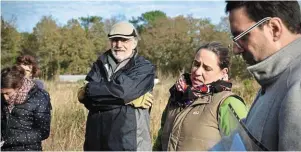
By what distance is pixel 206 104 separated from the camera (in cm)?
279

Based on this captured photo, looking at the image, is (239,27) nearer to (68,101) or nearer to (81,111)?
(81,111)

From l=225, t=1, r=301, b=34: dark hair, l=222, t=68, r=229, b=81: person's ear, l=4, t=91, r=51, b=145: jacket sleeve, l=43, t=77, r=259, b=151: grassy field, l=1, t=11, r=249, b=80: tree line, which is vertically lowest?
l=43, t=77, r=259, b=151: grassy field

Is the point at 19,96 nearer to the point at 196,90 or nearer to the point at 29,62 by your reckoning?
the point at 29,62

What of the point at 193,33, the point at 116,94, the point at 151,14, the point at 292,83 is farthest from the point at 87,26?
the point at 292,83

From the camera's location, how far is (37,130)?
379 cm

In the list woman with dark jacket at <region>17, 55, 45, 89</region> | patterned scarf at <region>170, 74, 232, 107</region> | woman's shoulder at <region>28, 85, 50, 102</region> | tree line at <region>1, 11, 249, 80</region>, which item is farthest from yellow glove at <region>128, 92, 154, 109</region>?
tree line at <region>1, 11, 249, 80</region>

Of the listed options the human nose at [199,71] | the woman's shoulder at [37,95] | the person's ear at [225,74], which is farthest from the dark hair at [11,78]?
the person's ear at [225,74]

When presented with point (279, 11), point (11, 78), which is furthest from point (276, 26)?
point (11, 78)

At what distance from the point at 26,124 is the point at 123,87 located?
0.88 m

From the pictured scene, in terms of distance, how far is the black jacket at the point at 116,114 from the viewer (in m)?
3.58

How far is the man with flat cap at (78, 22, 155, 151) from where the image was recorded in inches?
141

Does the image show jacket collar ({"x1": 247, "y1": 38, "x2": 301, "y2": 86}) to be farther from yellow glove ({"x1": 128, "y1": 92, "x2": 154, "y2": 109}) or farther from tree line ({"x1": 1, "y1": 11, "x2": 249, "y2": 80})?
tree line ({"x1": 1, "y1": 11, "x2": 249, "y2": 80})

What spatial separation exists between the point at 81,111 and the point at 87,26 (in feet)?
108

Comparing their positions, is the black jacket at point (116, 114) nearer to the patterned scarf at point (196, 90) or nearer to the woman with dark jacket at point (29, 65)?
the patterned scarf at point (196, 90)
